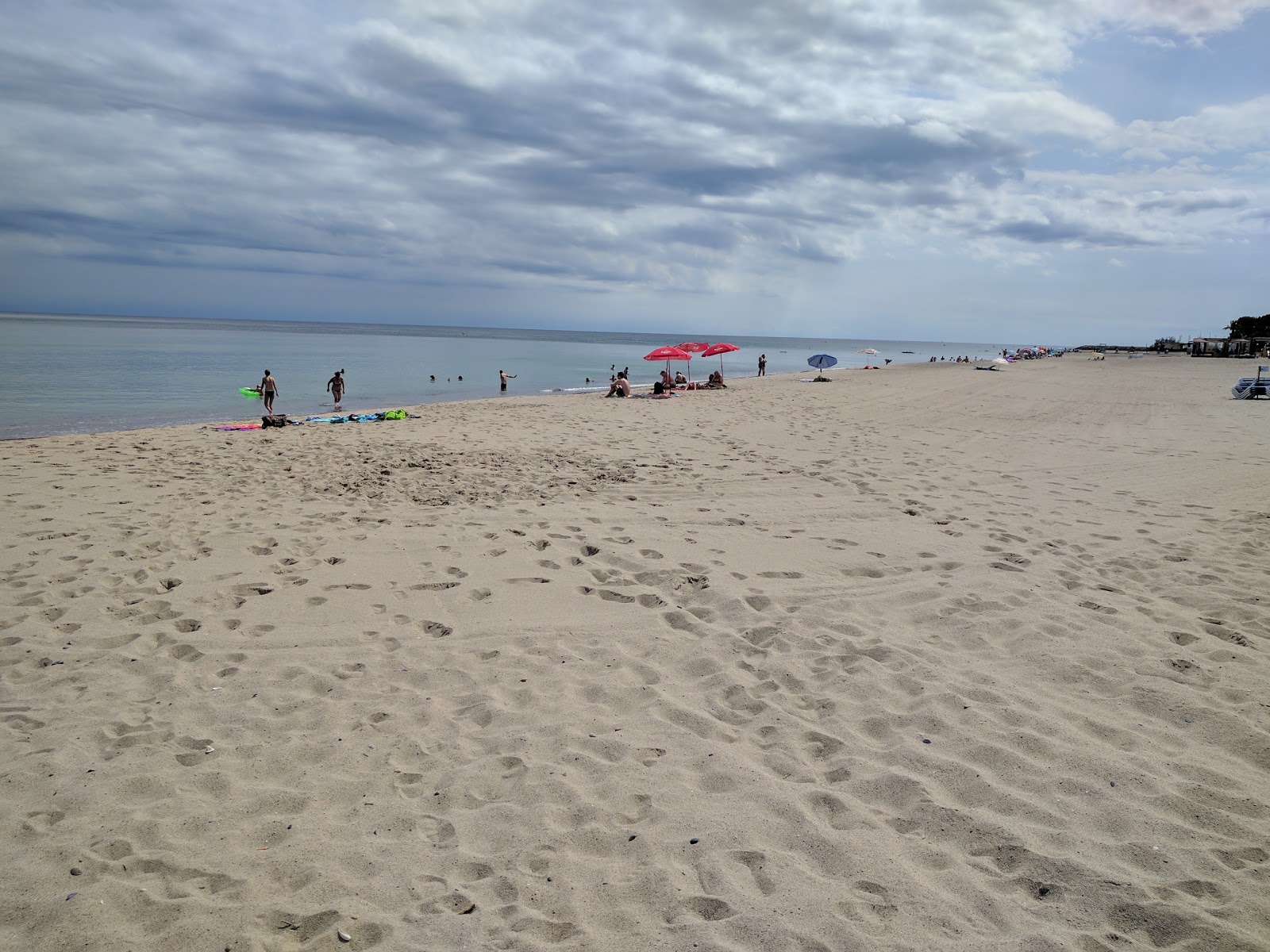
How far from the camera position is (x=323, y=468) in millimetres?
9945

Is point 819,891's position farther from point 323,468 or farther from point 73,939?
point 323,468

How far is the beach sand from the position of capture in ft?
8.16

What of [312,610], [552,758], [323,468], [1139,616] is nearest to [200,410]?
[323,468]

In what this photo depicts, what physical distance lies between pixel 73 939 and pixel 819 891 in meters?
2.58

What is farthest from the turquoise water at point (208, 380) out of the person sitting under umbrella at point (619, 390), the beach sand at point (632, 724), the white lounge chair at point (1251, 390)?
the white lounge chair at point (1251, 390)

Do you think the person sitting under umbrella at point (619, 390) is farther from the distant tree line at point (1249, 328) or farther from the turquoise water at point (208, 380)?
the distant tree line at point (1249, 328)

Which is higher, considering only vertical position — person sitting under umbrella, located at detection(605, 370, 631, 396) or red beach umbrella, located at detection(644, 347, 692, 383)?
red beach umbrella, located at detection(644, 347, 692, 383)

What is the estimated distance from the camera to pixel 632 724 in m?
3.62

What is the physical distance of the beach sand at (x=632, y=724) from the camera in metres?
2.49

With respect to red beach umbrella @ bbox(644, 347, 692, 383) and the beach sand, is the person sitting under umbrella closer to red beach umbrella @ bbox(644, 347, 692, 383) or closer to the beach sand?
red beach umbrella @ bbox(644, 347, 692, 383)

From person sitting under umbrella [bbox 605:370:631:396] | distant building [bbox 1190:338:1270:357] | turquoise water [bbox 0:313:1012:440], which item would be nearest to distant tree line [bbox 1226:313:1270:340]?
distant building [bbox 1190:338:1270:357]

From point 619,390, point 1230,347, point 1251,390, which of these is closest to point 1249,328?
point 1230,347

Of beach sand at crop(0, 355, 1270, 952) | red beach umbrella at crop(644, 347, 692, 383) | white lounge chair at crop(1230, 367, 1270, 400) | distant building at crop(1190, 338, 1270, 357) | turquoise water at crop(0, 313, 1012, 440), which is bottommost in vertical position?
beach sand at crop(0, 355, 1270, 952)

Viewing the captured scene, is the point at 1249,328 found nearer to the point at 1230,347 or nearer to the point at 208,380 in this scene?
the point at 1230,347
